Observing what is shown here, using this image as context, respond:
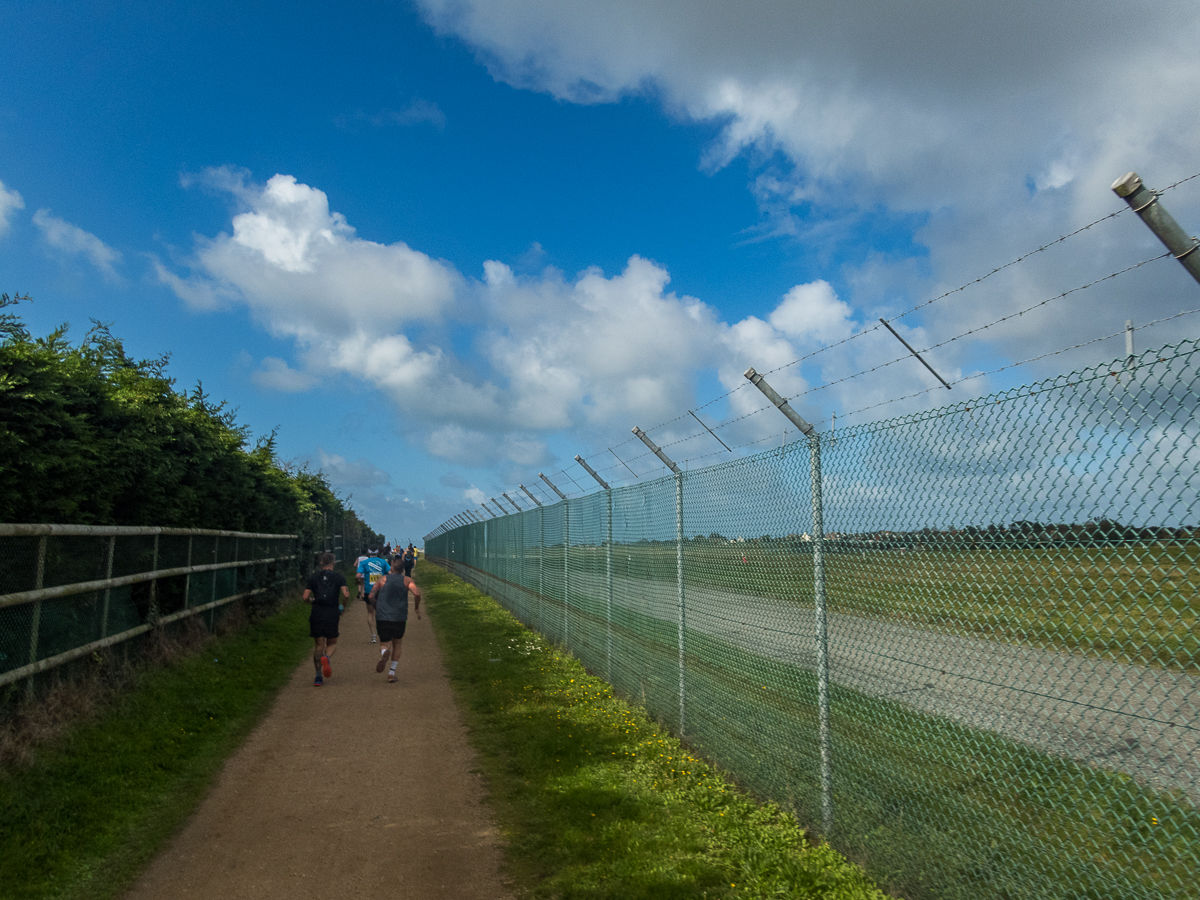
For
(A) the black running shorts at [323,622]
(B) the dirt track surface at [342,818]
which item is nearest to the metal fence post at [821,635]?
(B) the dirt track surface at [342,818]

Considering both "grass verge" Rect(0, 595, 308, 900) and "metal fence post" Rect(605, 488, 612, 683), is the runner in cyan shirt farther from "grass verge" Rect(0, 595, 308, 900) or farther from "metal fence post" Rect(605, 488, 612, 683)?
"metal fence post" Rect(605, 488, 612, 683)

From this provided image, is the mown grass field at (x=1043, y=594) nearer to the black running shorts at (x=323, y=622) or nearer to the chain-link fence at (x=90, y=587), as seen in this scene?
the chain-link fence at (x=90, y=587)

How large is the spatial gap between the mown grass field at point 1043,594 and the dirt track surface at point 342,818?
241cm

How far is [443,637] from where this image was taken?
45.6 feet

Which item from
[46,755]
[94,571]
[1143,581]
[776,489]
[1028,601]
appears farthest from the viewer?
[94,571]

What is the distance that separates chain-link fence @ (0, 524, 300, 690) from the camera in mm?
5723

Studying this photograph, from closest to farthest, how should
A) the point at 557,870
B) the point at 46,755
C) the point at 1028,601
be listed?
the point at 1028,601
the point at 557,870
the point at 46,755

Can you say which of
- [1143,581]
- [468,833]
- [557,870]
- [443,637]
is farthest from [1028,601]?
[443,637]

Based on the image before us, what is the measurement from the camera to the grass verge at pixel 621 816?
385cm

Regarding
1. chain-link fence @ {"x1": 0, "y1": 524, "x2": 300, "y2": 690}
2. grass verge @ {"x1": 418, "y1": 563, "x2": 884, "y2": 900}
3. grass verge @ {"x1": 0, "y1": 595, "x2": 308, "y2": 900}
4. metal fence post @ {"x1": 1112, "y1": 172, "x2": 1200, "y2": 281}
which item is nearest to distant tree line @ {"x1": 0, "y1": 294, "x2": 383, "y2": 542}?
chain-link fence @ {"x1": 0, "y1": 524, "x2": 300, "y2": 690}

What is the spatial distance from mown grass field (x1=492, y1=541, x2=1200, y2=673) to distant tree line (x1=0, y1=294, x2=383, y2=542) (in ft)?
18.0

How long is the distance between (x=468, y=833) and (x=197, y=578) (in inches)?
308

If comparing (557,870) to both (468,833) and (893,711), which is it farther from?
(893,711)

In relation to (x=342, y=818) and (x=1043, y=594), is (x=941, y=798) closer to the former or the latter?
(x=1043, y=594)
